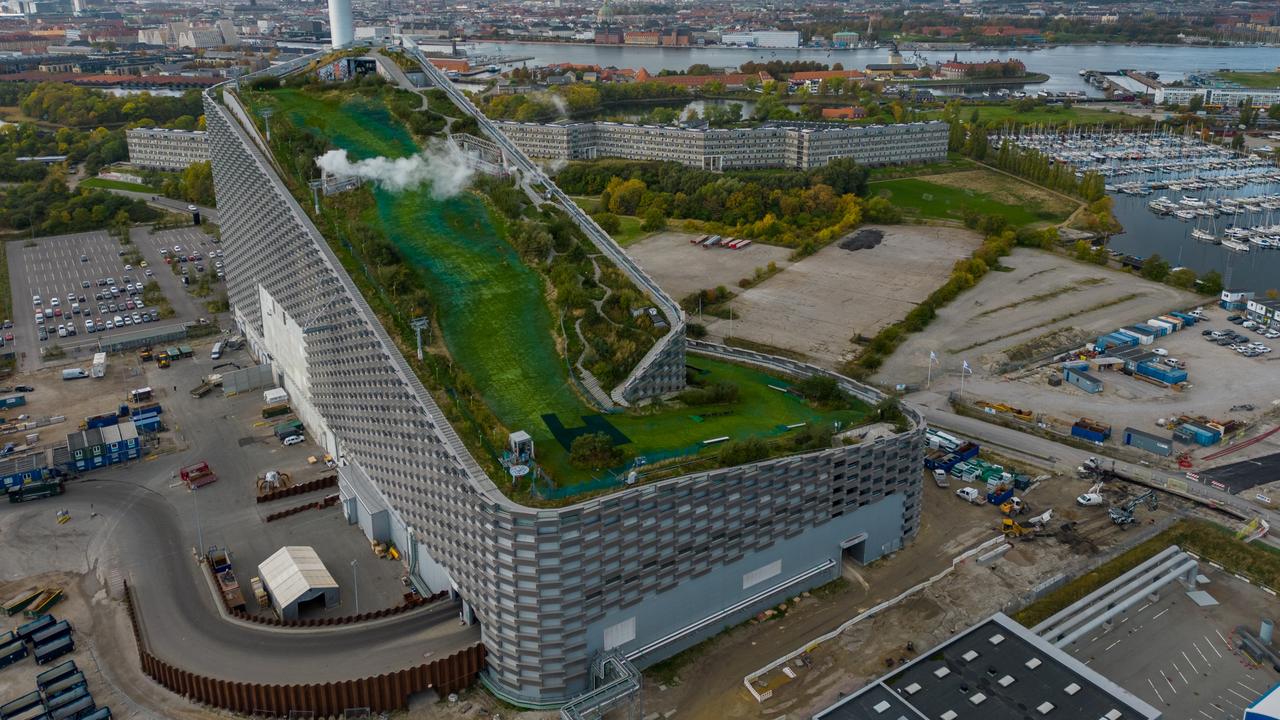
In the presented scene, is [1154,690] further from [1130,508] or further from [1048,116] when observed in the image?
[1048,116]

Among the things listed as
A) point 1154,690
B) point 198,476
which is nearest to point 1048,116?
point 1154,690

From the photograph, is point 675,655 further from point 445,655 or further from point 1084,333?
point 1084,333

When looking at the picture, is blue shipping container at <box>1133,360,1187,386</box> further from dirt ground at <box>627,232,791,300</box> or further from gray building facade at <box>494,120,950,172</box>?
gray building facade at <box>494,120,950,172</box>

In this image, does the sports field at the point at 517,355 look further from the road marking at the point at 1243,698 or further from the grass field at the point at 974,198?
the grass field at the point at 974,198

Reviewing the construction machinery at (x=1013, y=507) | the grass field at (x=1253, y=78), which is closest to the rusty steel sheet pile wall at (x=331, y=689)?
the construction machinery at (x=1013, y=507)

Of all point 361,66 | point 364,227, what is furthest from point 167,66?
point 364,227

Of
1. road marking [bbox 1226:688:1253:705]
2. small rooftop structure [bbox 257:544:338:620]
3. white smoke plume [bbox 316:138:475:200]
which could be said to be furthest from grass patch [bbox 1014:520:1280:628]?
white smoke plume [bbox 316:138:475:200]
